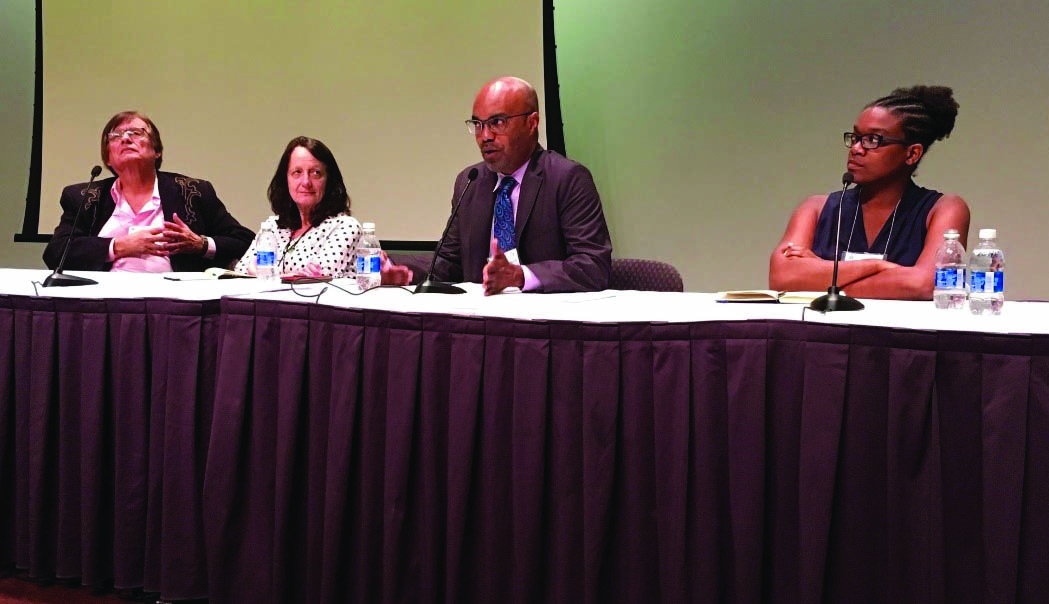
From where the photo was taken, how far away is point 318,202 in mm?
3215

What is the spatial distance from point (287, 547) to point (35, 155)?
4.02 meters

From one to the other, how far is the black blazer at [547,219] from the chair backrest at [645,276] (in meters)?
0.14

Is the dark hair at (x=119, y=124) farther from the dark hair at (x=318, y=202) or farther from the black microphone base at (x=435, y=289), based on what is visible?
the black microphone base at (x=435, y=289)

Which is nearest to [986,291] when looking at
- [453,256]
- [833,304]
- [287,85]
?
[833,304]

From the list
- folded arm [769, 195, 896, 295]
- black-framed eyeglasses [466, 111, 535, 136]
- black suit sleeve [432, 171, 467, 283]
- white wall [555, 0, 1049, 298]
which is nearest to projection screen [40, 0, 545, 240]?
white wall [555, 0, 1049, 298]

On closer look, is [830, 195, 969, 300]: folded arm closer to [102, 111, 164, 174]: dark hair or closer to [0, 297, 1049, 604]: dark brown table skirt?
[0, 297, 1049, 604]: dark brown table skirt

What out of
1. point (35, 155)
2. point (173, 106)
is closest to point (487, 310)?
point (173, 106)

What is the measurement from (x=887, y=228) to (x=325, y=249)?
193cm

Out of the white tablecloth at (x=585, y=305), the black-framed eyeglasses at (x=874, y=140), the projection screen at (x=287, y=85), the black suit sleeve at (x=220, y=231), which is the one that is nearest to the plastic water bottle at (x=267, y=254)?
the white tablecloth at (x=585, y=305)

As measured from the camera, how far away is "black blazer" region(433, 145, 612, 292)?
2.70 meters

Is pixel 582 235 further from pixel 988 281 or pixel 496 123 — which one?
pixel 988 281

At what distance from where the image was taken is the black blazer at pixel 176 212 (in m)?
3.51

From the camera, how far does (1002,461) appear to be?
1.51m

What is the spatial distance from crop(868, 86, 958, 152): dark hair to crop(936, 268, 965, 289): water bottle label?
2.73 feet
